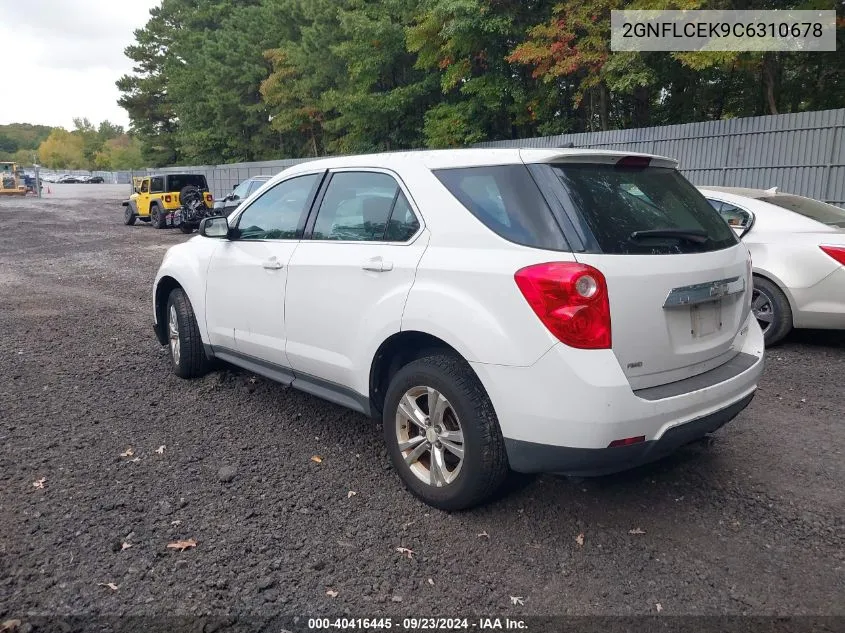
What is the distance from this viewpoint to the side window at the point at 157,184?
22.9 m

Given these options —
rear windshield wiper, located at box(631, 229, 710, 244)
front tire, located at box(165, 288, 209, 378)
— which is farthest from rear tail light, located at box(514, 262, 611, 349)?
front tire, located at box(165, 288, 209, 378)

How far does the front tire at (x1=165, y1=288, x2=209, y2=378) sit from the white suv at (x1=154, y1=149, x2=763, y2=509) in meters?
1.47

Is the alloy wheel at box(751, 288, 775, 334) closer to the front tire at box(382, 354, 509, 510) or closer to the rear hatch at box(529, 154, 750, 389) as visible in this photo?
the rear hatch at box(529, 154, 750, 389)

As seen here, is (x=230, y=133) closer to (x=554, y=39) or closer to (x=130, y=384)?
(x=554, y=39)

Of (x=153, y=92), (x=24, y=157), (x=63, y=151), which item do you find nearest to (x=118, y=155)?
(x=63, y=151)

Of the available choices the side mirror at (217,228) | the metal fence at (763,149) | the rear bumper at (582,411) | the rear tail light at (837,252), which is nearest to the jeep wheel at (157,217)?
the metal fence at (763,149)

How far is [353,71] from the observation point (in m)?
27.4

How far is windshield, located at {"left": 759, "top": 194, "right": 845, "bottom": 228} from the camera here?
6301 mm

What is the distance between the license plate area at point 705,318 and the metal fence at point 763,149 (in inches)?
396

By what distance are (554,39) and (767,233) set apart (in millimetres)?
13599

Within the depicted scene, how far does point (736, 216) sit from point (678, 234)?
154 inches

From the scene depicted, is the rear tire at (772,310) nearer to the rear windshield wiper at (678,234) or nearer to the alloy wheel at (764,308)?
the alloy wheel at (764,308)

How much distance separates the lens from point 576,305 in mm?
2746

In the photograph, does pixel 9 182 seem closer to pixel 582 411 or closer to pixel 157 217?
pixel 157 217
